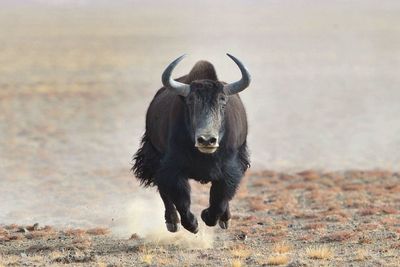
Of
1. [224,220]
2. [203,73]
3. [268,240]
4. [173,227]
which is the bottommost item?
[268,240]

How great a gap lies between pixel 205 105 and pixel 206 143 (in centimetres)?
65

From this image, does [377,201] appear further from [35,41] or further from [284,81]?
[35,41]

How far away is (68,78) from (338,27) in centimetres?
5276

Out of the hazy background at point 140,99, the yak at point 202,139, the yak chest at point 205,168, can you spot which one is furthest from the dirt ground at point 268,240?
the hazy background at point 140,99

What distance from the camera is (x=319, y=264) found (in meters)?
11.3

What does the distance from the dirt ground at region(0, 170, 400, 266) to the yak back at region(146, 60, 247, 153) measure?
4.63ft

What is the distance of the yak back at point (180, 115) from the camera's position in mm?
12594

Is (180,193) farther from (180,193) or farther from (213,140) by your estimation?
(213,140)

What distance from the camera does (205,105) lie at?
12.0 metres

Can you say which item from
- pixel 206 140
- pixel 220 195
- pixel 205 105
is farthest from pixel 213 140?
pixel 220 195

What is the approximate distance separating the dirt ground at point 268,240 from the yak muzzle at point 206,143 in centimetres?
132

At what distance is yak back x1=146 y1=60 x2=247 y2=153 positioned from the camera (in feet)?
41.3

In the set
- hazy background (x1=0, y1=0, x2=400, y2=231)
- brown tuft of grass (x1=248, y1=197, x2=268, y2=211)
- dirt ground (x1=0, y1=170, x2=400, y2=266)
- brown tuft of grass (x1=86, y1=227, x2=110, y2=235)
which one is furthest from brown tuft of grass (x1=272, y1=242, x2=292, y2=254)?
brown tuft of grass (x1=248, y1=197, x2=268, y2=211)

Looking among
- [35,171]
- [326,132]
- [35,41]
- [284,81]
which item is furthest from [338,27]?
[35,171]
